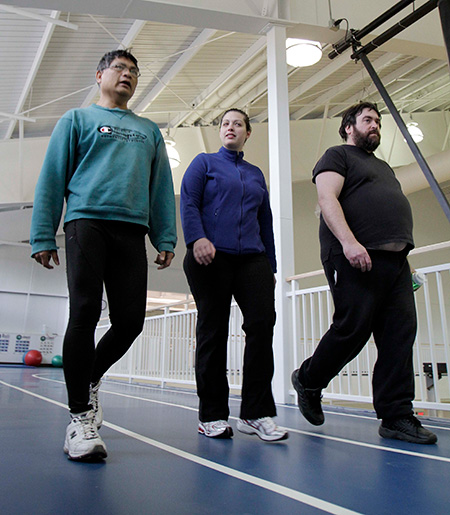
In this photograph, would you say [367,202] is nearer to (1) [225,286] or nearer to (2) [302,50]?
(1) [225,286]

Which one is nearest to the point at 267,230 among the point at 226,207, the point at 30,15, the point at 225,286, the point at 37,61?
the point at 226,207

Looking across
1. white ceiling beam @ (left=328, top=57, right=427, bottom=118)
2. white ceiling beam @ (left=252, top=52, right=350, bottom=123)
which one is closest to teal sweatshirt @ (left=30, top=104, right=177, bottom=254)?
white ceiling beam @ (left=252, top=52, right=350, bottom=123)

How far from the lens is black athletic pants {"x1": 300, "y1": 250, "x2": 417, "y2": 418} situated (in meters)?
1.78

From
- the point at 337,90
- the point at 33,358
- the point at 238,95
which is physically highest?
the point at 337,90

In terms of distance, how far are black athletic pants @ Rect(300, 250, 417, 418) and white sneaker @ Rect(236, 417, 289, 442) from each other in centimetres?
31

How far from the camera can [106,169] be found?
59.2 inches

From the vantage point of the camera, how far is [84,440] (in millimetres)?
1293

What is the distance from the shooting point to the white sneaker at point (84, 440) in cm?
126

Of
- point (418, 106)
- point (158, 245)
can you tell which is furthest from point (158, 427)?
point (418, 106)

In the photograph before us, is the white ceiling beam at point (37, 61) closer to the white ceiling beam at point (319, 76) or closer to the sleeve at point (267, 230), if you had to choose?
the white ceiling beam at point (319, 76)

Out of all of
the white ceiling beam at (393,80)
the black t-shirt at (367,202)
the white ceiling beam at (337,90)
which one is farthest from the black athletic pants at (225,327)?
the white ceiling beam at (393,80)

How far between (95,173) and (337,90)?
8.83 m

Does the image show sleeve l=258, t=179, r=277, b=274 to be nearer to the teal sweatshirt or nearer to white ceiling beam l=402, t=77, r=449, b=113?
the teal sweatshirt

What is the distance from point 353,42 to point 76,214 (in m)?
2.86
